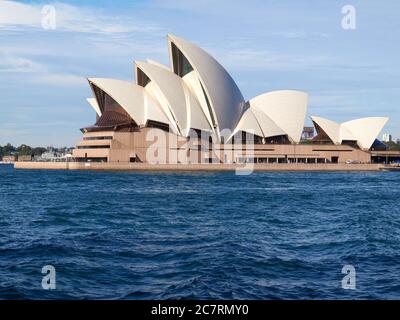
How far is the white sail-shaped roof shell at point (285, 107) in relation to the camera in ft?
222

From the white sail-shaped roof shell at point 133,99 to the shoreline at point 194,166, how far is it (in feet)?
17.2

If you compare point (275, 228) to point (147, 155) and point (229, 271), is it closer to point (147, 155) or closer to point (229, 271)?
point (229, 271)

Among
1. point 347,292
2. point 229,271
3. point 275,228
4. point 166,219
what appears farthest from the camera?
point 166,219

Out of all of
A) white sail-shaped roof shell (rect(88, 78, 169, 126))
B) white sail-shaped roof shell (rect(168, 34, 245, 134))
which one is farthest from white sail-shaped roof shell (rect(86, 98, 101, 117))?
white sail-shaped roof shell (rect(168, 34, 245, 134))

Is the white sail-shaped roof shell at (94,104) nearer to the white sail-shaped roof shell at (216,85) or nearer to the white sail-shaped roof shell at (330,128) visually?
the white sail-shaped roof shell at (216,85)

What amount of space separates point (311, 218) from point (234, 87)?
156ft

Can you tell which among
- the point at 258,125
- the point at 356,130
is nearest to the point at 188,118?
the point at 258,125

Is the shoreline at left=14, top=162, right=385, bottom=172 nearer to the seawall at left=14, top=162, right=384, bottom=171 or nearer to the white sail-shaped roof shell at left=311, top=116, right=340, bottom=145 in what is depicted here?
the seawall at left=14, top=162, right=384, bottom=171

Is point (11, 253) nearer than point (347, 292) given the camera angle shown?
No

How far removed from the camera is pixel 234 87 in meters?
63.2

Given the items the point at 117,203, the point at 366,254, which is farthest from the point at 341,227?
the point at 117,203

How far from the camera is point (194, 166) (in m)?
60.6

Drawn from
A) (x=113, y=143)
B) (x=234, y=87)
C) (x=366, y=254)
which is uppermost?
(x=234, y=87)

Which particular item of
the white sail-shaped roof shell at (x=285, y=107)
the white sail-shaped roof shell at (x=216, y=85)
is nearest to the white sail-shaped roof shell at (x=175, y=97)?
the white sail-shaped roof shell at (x=216, y=85)
